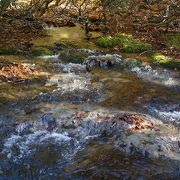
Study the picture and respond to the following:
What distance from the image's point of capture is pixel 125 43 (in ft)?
54.2

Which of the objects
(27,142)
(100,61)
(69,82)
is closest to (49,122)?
(27,142)

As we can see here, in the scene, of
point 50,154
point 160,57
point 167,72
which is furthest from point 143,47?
point 50,154

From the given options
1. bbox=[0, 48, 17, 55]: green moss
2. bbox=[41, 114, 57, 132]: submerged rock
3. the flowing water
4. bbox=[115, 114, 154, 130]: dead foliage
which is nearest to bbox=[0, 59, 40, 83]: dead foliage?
the flowing water

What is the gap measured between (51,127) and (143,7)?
15.3m

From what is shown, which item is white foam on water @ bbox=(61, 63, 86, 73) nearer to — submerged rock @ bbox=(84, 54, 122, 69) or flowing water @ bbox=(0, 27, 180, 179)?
flowing water @ bbox=(0, 27, 180, 179)

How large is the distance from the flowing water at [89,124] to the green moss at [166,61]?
0.67 meters

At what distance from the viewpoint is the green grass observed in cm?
1611

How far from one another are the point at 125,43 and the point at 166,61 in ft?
7.94

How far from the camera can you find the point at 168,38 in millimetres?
17703

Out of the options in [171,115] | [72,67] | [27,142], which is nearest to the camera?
[27,142]

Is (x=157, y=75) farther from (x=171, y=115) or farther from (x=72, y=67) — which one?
(x=171, y=115)

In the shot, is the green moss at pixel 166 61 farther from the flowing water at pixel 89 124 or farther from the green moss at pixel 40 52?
the green moss at pixel 40 52

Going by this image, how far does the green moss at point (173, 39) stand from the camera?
55.6ft

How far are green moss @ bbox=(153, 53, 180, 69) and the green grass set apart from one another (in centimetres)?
89
